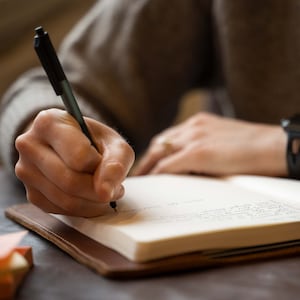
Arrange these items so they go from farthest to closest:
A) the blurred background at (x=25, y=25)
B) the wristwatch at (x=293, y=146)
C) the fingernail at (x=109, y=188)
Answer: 1. the blurred background at (x=25, y=25)
2. the wristwatch at (x=293, y=146)
3. the fingernail at (x=109, y=188)

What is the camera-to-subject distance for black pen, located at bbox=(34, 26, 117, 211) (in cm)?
57

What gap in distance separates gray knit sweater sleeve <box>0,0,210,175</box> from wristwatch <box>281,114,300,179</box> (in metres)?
0.35

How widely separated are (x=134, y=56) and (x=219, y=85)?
216 mm

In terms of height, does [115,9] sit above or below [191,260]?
above

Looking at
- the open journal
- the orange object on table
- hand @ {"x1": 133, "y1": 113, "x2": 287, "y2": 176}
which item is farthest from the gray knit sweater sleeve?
the orange object on table

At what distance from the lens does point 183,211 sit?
1.89ft

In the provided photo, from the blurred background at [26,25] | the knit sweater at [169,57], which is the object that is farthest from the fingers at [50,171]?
the blurred background at [26,25]

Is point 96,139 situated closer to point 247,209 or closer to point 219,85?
point 247,209

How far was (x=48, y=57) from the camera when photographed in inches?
22.7

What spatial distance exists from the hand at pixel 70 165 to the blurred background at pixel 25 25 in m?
0.89

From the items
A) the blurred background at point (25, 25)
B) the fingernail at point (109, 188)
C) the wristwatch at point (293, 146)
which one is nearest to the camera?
the fingernail at point (109, 188)

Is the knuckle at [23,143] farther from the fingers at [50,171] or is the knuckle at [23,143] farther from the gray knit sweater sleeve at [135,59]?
the gray knit sweater sleeve at [135,59]

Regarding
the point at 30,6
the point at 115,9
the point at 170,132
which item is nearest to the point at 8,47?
the point at 30,6

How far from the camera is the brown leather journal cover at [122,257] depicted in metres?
0.48
